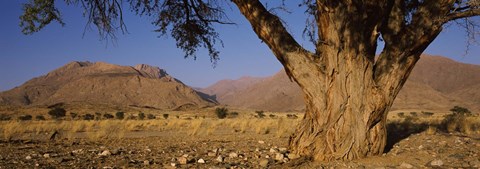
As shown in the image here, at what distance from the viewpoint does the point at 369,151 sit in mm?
6195

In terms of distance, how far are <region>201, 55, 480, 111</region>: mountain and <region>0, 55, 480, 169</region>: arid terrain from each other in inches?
12.6

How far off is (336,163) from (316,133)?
576 mm

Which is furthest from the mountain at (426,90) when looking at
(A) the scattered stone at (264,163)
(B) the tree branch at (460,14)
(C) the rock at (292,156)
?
(A) the scattered stone at (264,163)

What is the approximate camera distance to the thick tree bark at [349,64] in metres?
5.98

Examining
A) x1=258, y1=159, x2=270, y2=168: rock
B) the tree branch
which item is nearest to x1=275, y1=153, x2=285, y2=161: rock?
x1=258, y1=159, x2=270, y2=168: rock

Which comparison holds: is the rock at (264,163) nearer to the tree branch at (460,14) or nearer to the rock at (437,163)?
the rock at (437,163)

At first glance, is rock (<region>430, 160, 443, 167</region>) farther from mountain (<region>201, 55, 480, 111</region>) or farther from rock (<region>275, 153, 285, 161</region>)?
mountain (<region>201, 55, 480, 111</region>)

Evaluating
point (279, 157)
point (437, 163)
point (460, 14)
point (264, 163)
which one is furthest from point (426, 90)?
point (264, 163)

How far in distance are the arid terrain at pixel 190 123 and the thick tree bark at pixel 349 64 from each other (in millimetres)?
358

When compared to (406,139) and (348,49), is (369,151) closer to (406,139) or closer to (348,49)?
(348,49)

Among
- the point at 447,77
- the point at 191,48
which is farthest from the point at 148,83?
the point at 191,48

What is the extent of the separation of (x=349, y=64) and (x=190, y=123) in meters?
15.1

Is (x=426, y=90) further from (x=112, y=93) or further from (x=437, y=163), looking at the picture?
(x=437, y=163)

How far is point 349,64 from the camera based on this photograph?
6.02m
